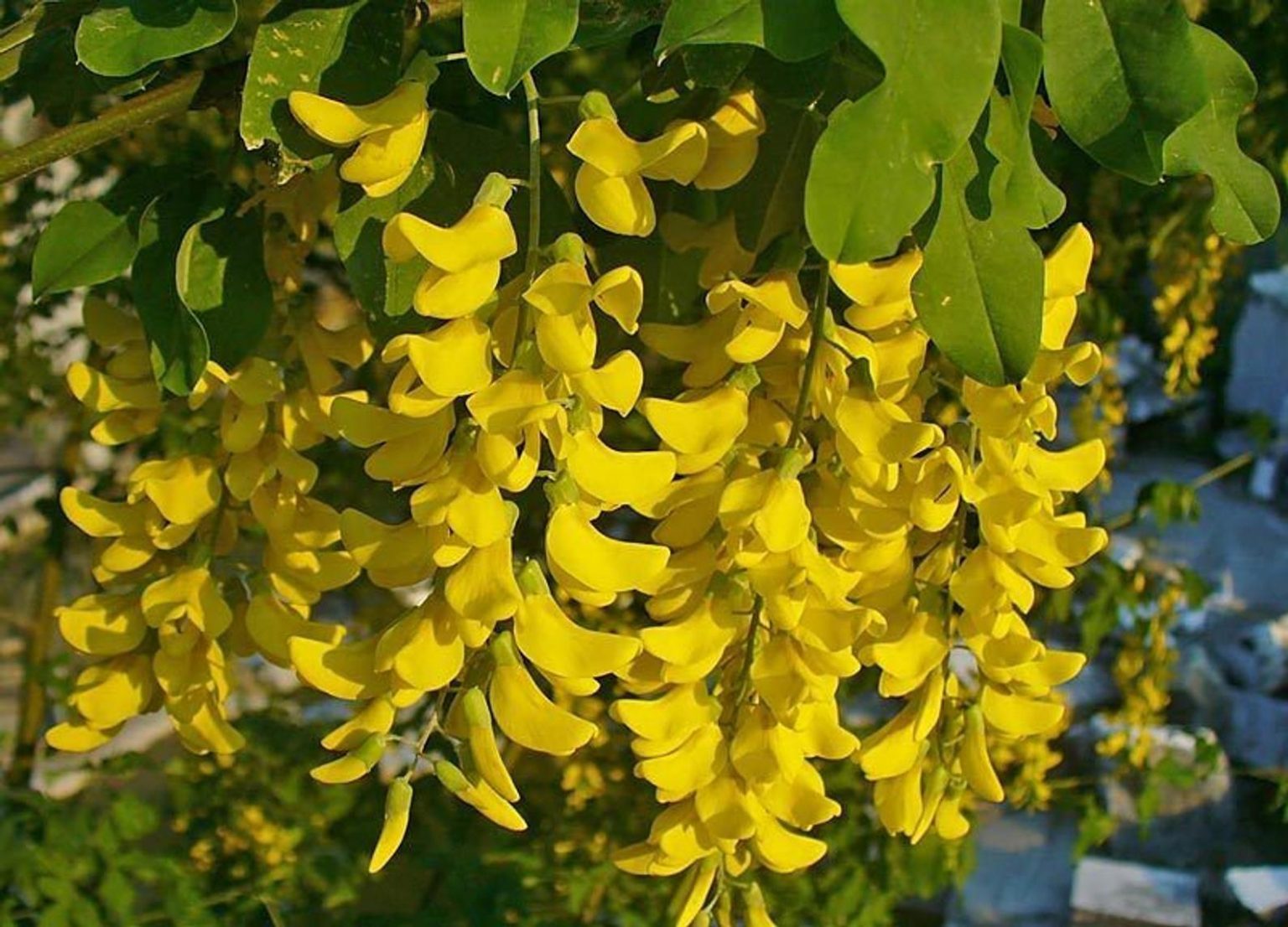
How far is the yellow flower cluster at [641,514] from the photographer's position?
0.50 meters

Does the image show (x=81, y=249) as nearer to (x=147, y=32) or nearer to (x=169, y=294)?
(x=169, y=294)

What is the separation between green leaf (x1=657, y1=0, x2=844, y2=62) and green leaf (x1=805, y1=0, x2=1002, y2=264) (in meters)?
0.02

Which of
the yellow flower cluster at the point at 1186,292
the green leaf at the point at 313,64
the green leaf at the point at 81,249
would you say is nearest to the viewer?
the green leaf at the point at 313,64

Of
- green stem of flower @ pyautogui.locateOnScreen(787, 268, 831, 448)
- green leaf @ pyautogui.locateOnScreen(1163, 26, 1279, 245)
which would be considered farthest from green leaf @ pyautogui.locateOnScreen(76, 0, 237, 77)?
green leaf @ pyautogui.locateOnScreen(1163, 26, 1279, 245)

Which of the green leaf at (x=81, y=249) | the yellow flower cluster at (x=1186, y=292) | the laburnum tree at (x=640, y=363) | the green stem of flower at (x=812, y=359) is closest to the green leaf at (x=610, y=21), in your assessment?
the laburnum tree at (x=640, y=363)

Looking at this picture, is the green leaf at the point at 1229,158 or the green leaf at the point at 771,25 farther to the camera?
the green leaf at the point at 1229,158

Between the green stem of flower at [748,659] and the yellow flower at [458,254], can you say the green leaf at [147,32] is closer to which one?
the yellow flower at [458,254]

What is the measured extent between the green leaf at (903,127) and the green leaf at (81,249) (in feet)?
1.08

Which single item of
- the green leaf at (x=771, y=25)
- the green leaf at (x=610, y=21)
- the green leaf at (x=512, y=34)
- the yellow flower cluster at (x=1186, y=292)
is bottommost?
the yellow flower cluster at (x=1186, y=292)

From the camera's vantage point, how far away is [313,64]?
54cm

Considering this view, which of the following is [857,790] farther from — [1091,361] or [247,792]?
[1091,361]

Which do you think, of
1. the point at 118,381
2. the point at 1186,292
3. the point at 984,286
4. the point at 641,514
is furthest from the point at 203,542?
the point at 1186,292

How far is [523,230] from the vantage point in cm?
58

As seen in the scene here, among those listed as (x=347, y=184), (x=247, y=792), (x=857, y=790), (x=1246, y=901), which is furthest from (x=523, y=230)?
(x=1246, y=901)
